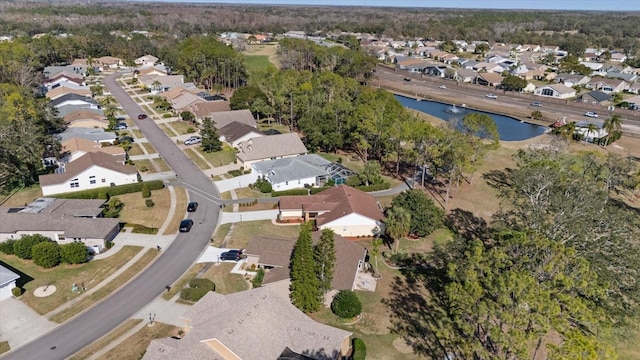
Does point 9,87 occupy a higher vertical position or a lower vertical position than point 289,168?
higher

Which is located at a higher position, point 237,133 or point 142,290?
point 237,133

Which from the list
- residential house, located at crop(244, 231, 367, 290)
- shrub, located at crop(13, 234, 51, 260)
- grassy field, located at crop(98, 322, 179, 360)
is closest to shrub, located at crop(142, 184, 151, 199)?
shrub, located at crop(13, 234, 51, 260)

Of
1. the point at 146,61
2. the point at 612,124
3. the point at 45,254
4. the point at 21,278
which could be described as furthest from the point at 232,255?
the point at 146,61

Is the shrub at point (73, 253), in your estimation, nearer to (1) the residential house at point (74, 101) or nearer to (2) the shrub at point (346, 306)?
(2) the shrub at point (346, 306)

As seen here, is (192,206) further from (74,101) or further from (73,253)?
(74,101)

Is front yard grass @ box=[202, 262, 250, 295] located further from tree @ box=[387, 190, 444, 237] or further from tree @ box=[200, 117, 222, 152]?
tree @ box=[200, 117, 222, 152]

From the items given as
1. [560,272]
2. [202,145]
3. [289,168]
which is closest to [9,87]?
[202,145]

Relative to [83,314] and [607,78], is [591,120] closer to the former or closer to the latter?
[607,78]
